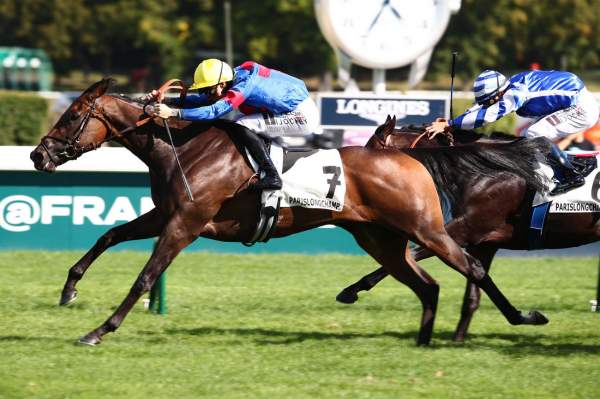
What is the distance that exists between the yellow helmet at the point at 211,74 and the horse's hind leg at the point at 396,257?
4.84 feet

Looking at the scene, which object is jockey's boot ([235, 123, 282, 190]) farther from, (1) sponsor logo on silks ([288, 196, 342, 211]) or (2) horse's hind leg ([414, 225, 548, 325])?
(2) horse's hind leg ([414, 225, 548, 325])

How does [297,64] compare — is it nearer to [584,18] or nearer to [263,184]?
[584,18]

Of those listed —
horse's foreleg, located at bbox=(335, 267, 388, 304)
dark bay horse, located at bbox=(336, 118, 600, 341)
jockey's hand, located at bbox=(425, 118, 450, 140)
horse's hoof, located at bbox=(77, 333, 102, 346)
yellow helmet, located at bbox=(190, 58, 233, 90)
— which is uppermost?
yellow helmet, located at bbox=(190, 58, 233, 90)

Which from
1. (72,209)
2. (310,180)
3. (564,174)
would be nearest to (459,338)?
(564,174)

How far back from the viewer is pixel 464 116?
8484 millimetres

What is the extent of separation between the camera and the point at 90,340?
7.58 m

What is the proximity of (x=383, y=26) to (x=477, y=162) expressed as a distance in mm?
6379

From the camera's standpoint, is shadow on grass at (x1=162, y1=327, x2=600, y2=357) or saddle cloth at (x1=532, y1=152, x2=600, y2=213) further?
saddle cloth at (x1=532, y1=152, x2=600, y2=213)

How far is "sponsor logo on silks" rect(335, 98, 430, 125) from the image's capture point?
1361cm

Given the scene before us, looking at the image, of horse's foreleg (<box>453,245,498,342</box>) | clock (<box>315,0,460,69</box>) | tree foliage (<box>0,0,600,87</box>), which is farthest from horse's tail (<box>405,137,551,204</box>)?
tree foliage (<box>0,0,600,87</box>)

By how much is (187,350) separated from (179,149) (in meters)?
1.45

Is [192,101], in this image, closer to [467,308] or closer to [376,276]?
[376,276]

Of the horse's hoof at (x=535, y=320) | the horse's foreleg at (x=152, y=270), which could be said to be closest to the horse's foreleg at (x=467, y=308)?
the horse's hoof at (x=535, y=320)

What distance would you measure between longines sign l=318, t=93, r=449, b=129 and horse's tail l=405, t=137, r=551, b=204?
5195 millimetres
